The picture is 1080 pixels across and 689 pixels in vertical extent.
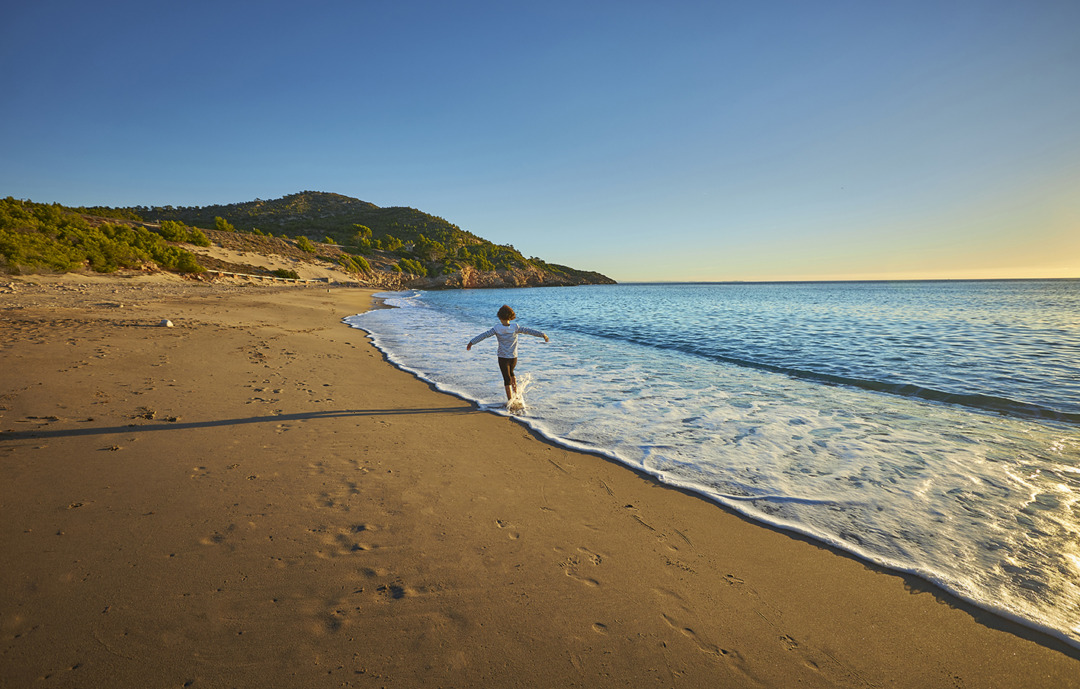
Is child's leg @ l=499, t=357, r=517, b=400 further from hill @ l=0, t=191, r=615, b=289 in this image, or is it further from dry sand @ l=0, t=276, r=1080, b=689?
hill @ l=0, t=191, r=615, b=289

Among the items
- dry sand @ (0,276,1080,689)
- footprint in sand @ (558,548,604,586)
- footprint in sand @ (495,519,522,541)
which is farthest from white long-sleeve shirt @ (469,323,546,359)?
footprint in sand @ (558,548,604,586)

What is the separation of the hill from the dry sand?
29.7m

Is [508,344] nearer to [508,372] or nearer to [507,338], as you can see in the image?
[507,338]

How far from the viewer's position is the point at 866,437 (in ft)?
21.2

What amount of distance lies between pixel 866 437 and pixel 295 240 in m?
76.6

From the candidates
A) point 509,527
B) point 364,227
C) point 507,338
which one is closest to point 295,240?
point 364,227

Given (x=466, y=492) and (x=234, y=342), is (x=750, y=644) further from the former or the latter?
(x=234, y=342)

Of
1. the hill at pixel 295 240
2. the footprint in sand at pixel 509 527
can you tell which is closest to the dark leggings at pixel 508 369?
the footprint in sand at pixel 509 527

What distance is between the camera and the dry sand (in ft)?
7.39

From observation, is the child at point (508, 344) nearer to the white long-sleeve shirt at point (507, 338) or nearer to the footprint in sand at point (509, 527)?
the white long-sleeve shirt at point (507, 338)

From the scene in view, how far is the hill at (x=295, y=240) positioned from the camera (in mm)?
27250

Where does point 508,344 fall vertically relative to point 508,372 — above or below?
above

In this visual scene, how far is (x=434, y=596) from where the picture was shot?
108 inches

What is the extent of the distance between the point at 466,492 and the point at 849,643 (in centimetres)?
318
